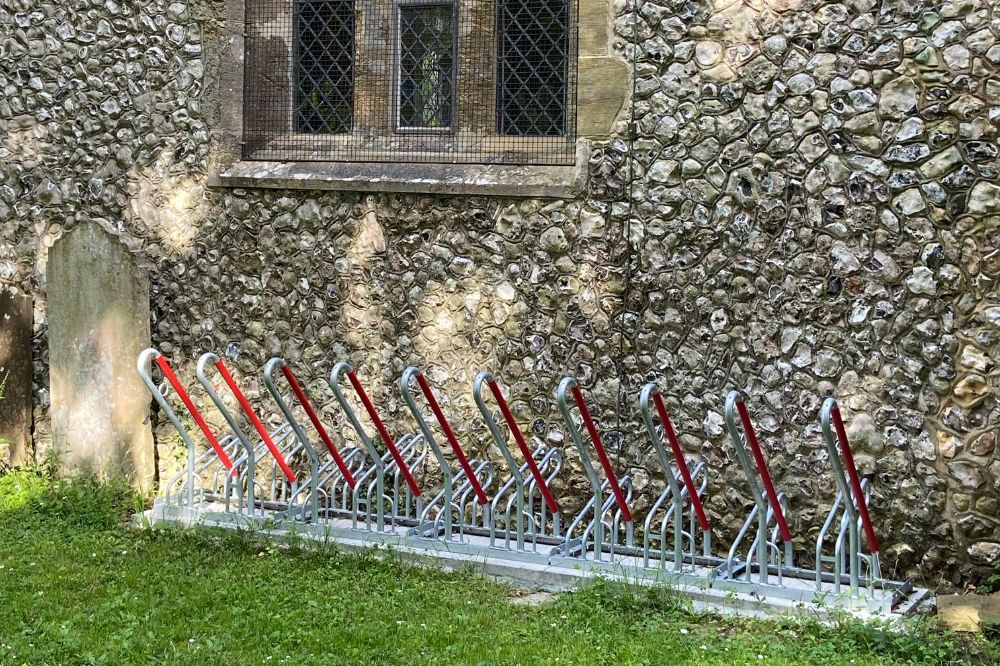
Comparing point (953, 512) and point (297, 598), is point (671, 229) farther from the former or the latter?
point (297, 598)

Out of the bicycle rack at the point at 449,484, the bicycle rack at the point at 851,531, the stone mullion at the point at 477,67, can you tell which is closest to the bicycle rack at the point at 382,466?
the bicycle rack at the point at 449,484

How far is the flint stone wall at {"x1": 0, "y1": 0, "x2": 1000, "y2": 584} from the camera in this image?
514 centimetres

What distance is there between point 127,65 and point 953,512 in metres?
5.34

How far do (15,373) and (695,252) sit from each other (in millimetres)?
4465

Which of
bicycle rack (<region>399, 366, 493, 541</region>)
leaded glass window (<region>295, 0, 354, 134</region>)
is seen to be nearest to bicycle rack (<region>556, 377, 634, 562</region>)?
bicycle rack (<region>399, 366, 493, 541</region>)

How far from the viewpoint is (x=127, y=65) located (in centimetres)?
710

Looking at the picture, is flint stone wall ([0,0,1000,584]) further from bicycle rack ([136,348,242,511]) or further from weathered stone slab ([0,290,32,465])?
weathered stone slab ([0,290,32,465])

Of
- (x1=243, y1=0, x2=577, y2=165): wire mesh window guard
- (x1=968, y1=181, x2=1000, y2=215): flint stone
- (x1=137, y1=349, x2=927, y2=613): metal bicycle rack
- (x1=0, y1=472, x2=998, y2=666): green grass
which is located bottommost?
(x1=0, y1=472, x2=998, y2=666): green grass

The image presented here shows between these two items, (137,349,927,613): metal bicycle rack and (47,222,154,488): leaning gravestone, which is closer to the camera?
(137,349,927,613): metal bicycle rack

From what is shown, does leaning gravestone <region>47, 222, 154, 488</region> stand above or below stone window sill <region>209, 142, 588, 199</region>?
below

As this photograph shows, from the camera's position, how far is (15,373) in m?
7.40

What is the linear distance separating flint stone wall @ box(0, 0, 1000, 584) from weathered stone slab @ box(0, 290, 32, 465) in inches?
34.2

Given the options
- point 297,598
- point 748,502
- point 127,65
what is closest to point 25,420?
point 127,65

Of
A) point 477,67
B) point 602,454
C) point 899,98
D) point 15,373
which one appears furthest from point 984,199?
point 15,373
